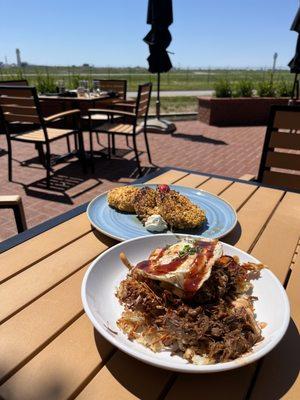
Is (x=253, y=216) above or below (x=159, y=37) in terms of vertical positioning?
below

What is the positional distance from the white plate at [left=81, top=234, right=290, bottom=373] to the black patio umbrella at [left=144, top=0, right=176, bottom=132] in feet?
22.8

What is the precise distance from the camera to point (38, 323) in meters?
0.84

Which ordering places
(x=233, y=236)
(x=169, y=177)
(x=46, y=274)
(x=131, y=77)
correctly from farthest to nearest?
(x=131, y=77) → (x=169, y=177) → (x=233, y=236) → (x=46, y=274)

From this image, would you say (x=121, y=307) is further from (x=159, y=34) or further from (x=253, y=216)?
(x=159, y=34)

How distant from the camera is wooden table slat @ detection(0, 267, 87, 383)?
0.75 meters

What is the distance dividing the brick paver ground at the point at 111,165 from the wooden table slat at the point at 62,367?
2.58m

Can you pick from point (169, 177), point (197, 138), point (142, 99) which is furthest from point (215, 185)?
point (197, 138)

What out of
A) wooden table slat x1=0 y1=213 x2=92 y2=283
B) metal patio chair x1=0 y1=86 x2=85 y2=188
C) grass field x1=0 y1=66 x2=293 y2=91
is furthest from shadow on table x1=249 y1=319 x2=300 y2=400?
grass field x1=0 y1=66 x2=293 y2=91

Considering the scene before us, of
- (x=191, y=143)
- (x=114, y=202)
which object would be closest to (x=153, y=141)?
(x=191, y=143)

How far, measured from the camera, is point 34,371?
0.71m

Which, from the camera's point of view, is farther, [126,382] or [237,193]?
[237,193]

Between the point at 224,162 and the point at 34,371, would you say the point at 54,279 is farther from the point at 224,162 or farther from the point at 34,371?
the point at 224,162

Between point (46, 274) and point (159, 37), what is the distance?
7.66 metres

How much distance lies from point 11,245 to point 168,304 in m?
0.69
